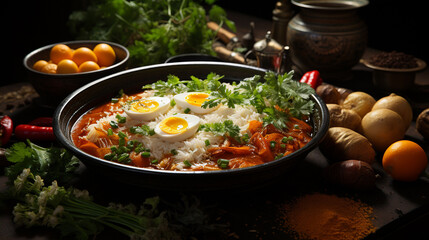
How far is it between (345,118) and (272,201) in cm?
80

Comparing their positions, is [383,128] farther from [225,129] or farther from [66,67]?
[66,67]

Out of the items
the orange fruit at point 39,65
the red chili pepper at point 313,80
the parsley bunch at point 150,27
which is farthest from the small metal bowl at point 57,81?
the red chili pepper at point 313,80

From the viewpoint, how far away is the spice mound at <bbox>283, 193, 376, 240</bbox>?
5.84ft

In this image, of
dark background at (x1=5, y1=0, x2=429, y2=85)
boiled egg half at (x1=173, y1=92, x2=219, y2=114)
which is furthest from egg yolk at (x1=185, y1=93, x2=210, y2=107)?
dark background at (x1=5, y1=0, x2=429, y2=85)

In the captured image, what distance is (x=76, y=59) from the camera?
308 centimetres

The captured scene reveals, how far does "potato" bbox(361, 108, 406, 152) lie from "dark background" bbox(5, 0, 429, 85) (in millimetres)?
3028

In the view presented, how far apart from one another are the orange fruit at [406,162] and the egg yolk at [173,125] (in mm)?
1095

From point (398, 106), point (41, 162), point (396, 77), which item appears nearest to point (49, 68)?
point (41, 162)

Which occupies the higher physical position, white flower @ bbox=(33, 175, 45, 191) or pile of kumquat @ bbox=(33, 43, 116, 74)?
pile of kumquat @ bbox=(33, 43, 116, 74)

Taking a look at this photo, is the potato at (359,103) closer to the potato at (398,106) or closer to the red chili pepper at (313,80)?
the potato at (398,106)

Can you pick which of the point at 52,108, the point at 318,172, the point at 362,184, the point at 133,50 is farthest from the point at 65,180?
the point at 133,50

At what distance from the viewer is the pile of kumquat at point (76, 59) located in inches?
115

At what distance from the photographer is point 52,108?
2.94 m

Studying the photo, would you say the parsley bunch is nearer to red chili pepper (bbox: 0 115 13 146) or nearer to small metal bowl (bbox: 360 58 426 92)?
red chili pepper (bbox: 0 115 13 146)
